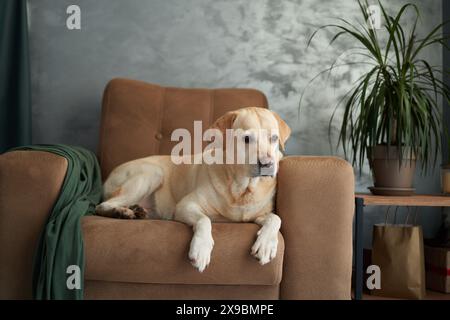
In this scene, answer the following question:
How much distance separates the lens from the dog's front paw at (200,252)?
5.13ft

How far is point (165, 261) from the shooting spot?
1.62m

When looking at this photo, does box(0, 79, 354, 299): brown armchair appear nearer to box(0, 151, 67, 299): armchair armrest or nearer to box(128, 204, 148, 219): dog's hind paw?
box(0, 151, 67, 299): armchair armrest

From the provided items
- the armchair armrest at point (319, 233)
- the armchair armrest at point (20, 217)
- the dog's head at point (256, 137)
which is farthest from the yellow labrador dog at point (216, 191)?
the armchair armrest at point (20, 217)

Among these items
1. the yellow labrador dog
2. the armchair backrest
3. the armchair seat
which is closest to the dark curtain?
the armchair backrest

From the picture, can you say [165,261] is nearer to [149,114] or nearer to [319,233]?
[319,233]

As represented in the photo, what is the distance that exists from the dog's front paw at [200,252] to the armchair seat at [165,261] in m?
0.05

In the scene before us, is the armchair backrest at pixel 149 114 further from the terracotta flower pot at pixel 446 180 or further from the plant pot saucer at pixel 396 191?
the terracotta flower pot at pixel 446 180

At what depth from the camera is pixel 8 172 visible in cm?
171

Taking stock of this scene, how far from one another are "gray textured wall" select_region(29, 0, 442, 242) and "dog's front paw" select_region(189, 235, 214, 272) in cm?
154

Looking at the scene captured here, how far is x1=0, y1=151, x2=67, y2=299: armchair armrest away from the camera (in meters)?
1.70

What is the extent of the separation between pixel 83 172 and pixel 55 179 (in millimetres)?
305

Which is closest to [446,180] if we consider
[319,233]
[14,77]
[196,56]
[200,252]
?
[319,233]

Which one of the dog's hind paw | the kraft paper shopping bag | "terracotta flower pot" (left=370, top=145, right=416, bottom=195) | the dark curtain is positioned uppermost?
the dark curtain
